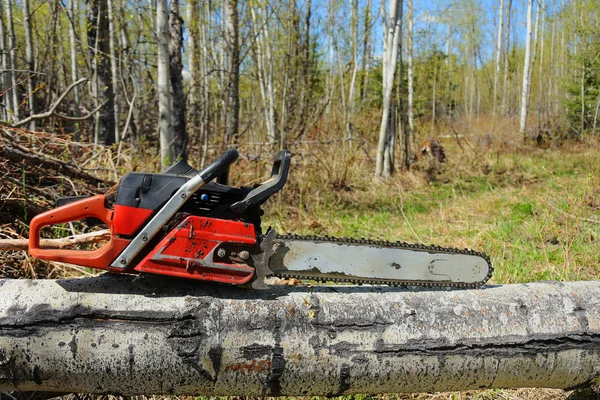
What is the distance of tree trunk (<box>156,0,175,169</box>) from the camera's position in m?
4.23

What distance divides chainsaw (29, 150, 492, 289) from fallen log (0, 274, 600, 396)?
0.11m

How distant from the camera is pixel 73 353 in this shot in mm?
1343

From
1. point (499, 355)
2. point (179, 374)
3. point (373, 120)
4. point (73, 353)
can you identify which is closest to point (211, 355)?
point (179, 374)

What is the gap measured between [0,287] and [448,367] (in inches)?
61.1

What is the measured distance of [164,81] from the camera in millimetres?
4438

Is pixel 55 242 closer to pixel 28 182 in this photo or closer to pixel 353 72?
pixel 28 182

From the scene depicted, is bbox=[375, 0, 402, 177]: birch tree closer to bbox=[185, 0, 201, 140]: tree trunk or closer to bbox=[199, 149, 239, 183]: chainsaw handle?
bbox=[185, 0, 201, 140]: tree trunk

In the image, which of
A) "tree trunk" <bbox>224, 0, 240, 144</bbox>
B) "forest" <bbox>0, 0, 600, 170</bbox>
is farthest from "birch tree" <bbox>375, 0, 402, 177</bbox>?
"tree trunk" <bbox>224, 0, 240, 144</bbox>

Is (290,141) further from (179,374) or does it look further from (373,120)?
(179,374)

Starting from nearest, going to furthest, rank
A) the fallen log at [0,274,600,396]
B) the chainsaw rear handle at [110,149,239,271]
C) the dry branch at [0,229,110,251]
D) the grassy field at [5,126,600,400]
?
the fallen log at [0,274,600,396]
the chainsaw rear handle at [110,149,239,271]
the dry branch at [0,229,110,251]
the grassy field at [5,126,600,400]

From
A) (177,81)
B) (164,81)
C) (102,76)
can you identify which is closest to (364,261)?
(164,81)

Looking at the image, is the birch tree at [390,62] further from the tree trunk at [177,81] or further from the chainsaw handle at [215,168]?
the chainsaw handle at [215,168]

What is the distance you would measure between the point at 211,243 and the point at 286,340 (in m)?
0.44

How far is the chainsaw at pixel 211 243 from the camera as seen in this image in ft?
5.05
